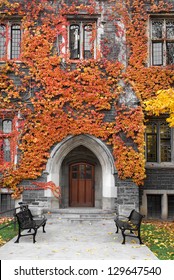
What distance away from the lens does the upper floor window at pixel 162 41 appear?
12.4 meters

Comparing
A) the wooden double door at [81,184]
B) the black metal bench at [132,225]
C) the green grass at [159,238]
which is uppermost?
the wooden double door at [81,184]

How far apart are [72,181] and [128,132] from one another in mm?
3142

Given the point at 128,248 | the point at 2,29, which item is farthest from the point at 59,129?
the point at 128,248

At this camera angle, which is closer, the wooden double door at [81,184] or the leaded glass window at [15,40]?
the leaded glass window at [15,40]

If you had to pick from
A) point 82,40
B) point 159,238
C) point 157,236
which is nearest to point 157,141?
point 157,236

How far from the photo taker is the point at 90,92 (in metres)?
11.8

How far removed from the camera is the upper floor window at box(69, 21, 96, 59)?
484 inches

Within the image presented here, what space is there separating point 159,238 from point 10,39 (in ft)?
A: 28.9

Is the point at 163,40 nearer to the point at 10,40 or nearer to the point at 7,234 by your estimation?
the point at 10,40

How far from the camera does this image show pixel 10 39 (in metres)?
12.3

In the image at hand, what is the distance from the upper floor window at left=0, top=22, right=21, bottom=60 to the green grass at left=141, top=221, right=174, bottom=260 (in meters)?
7.80

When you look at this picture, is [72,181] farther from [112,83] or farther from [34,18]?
[34,18]

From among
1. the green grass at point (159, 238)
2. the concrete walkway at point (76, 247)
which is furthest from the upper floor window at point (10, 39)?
the green grass at point (159, 238)

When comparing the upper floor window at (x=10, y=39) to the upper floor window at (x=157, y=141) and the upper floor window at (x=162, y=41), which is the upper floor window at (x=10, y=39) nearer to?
the upper floor window at (x=162, y=41)
